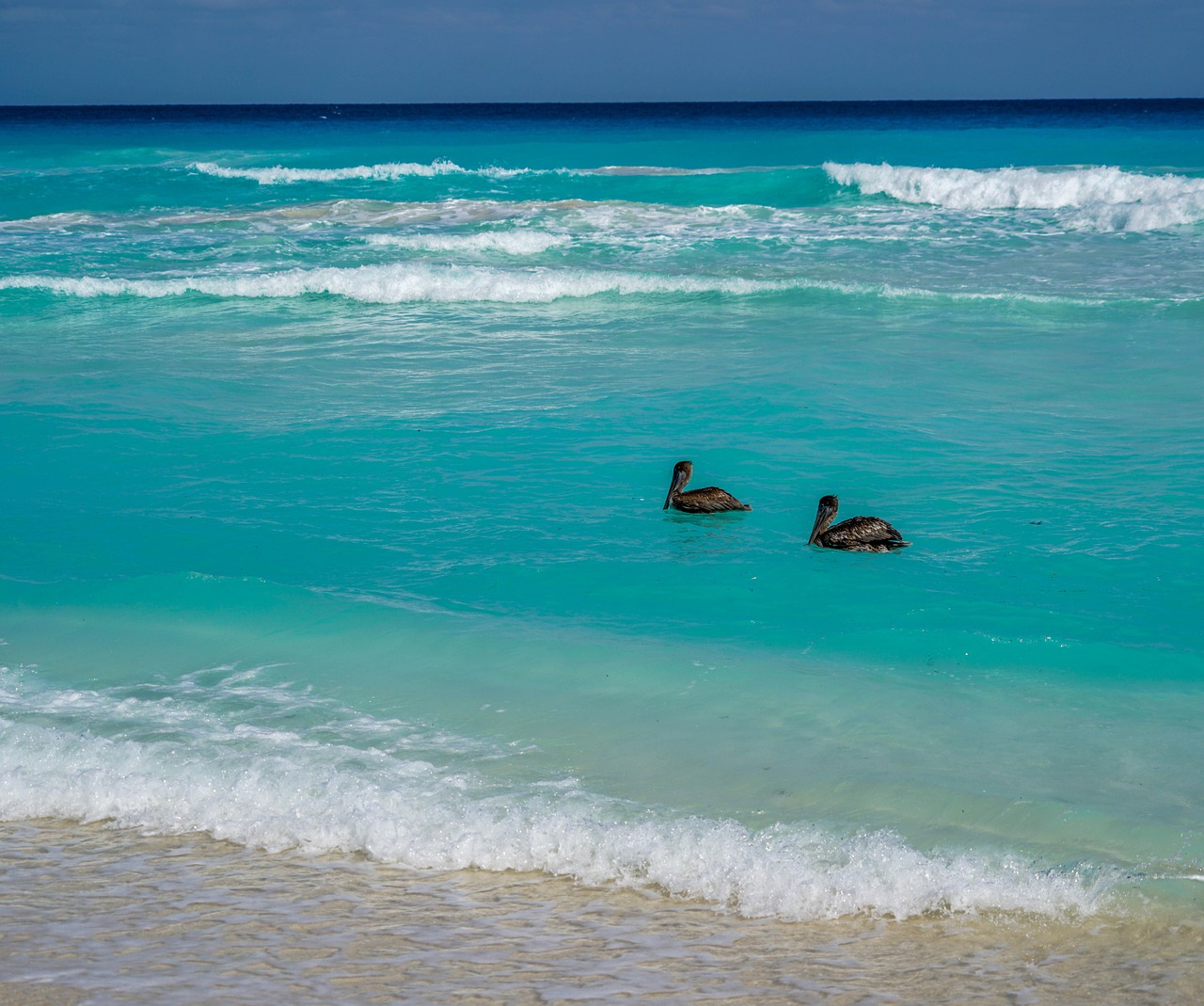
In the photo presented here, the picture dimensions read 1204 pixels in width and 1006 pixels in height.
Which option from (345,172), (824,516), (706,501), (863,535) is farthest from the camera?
(345,172)

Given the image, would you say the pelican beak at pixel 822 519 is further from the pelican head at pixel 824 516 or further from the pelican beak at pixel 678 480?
the pelican beak at pixel 678 480

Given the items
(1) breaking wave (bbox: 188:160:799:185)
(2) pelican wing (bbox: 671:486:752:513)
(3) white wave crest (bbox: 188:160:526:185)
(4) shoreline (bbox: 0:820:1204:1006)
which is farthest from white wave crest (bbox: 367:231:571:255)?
(4) shoreline (bbox: 0:820:1204:1006)

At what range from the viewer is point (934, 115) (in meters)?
78.0

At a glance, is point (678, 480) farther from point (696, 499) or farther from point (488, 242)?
point (488, 242)

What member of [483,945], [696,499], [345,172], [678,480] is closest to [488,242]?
[678,480]

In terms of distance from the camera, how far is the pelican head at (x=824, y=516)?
258 inches

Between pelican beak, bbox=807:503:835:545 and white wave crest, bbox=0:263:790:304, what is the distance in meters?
8.14

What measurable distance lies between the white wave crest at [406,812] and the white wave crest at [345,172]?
2892cm

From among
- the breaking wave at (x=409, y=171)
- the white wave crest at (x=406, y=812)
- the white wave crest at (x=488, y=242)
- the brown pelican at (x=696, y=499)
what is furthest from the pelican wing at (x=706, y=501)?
the breaking wave at (x=409, y=171)

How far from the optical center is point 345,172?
3384 centimetres

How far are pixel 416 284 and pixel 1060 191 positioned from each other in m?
15.1

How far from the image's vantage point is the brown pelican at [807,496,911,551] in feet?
21.0

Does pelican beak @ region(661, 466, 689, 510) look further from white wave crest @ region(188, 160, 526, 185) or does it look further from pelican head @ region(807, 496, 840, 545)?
white wave crest @ region(188, 160, 526, 185)

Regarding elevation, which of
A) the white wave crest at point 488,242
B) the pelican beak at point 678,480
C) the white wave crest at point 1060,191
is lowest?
the pelican beak at point 678,480
